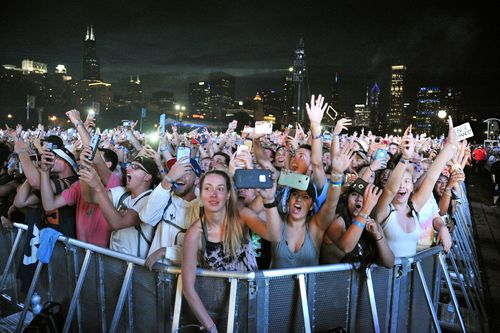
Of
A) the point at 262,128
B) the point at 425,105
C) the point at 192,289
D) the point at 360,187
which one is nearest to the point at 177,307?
the point at 192,289

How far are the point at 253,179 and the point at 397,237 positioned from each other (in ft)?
6.71

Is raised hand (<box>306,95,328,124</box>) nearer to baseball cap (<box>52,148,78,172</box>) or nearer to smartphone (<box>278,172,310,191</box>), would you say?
smartphone (<box>278,172,310,191</box>)

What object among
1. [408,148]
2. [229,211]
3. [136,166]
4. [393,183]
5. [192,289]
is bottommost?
[192,289]

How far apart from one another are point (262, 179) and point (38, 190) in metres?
3.36

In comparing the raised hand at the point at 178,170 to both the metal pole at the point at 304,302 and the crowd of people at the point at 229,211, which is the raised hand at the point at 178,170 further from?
the metal pole at the point at 304,302

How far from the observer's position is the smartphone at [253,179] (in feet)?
9.77

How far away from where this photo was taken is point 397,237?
415 cm

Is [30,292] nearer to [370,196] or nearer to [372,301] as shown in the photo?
[372,301]

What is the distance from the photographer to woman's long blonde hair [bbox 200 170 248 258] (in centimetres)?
339

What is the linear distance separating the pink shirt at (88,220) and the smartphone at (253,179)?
237 centimetres

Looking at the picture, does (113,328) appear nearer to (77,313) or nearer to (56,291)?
(77,313)

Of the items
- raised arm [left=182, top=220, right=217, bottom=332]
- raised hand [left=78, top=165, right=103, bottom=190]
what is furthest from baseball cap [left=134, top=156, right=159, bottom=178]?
raised arm [left=182, top=220, right=217, bottom=332]

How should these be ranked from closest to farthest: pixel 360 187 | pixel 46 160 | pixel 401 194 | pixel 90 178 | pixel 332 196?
pixel 360 187
pixel 332 196
pixel 90 178
pixel 401 194
pixel 46 160

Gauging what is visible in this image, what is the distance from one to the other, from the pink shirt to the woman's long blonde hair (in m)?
1.83
